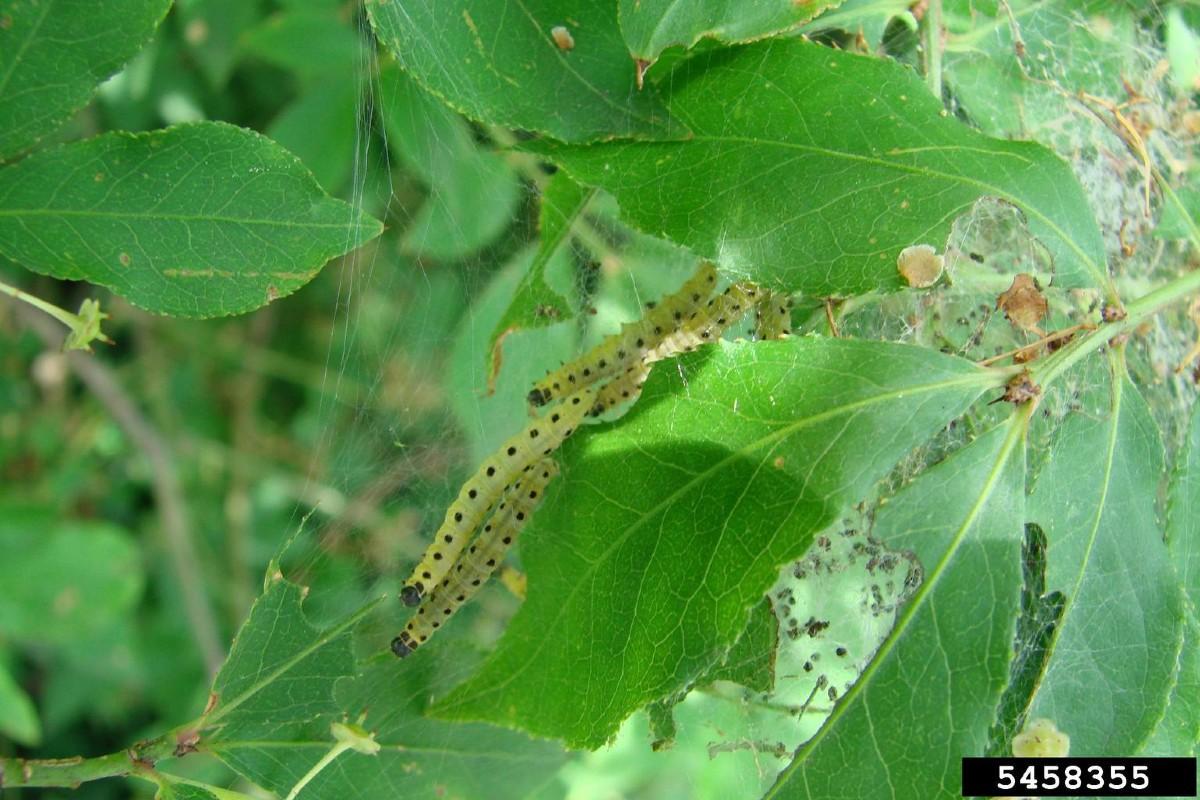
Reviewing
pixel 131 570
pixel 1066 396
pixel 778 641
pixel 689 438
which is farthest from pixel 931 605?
pixel 131 570

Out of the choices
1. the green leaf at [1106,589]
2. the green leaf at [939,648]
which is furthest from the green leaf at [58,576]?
the green leaf at [1106,589]

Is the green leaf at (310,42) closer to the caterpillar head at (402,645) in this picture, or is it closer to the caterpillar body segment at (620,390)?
the caterpillar body segment at (620,390)

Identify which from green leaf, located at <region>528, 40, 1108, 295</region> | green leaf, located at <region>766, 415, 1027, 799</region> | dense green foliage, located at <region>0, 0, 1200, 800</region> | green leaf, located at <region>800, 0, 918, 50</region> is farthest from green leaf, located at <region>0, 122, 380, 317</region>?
green leaf, located at <region>766, 415, 1027, 799</region>

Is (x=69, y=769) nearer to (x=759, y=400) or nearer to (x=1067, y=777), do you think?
(x=759, y=400)

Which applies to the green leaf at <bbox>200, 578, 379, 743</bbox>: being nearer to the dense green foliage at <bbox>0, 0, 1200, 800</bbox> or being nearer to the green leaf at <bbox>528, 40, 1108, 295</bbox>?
the dense green foliage at <bbox>0, 0, 1200, 800</bbox>

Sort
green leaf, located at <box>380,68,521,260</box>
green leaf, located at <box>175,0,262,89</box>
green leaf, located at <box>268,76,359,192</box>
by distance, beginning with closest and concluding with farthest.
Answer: green leaf, located at <box>380,68,521,260</box> < green leaf, located at <box>268,76,359,192</box> < green leaf, located at <box>175,0,262,89</box>

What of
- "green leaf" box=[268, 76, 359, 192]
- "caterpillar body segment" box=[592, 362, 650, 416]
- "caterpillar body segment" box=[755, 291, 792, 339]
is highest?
"green leaf" box=[268, 76, 359, 192]

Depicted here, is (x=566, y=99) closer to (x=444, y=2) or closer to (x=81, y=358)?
(x=444, y=2)

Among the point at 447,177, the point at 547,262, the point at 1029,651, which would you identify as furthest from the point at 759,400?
the point at 447,177
